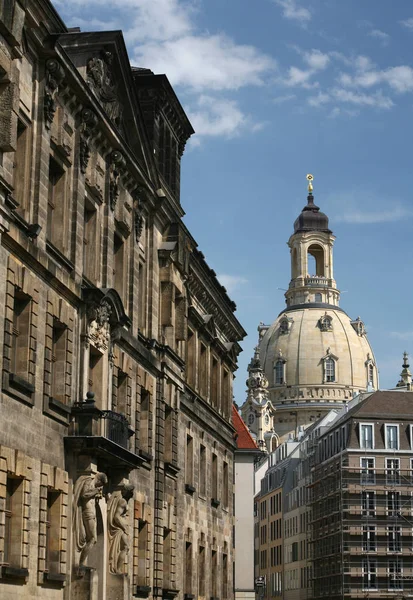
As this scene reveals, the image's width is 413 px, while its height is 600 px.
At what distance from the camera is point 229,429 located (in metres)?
61.9

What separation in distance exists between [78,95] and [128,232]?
7.41m

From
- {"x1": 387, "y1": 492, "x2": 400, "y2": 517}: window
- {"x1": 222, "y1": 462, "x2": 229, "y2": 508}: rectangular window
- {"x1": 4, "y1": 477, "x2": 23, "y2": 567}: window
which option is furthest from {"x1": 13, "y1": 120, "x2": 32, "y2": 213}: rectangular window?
{"x1": 387, "y1": 492, "x2": 400, "y2": 517}: window

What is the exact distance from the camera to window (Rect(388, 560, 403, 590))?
108 meters

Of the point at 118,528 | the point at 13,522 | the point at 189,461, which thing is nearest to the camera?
the point at 13,522

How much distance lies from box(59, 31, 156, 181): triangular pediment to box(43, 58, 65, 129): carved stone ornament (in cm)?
247

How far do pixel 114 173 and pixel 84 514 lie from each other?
11124mm

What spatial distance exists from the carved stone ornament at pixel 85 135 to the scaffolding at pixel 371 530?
79.8 meters

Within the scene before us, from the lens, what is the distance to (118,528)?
1412 inches

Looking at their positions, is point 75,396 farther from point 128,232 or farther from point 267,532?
point 267,532

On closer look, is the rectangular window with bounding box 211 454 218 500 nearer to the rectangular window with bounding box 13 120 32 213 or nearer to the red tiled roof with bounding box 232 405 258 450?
the red tiled roof with bounding box 232 405 258 450

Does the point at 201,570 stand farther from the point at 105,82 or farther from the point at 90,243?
the point at 105,82

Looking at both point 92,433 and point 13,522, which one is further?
point 92,433

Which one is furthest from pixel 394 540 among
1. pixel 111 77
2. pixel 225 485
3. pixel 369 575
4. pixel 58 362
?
pixel 58 362

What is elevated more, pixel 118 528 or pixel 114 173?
pixel 114 173
